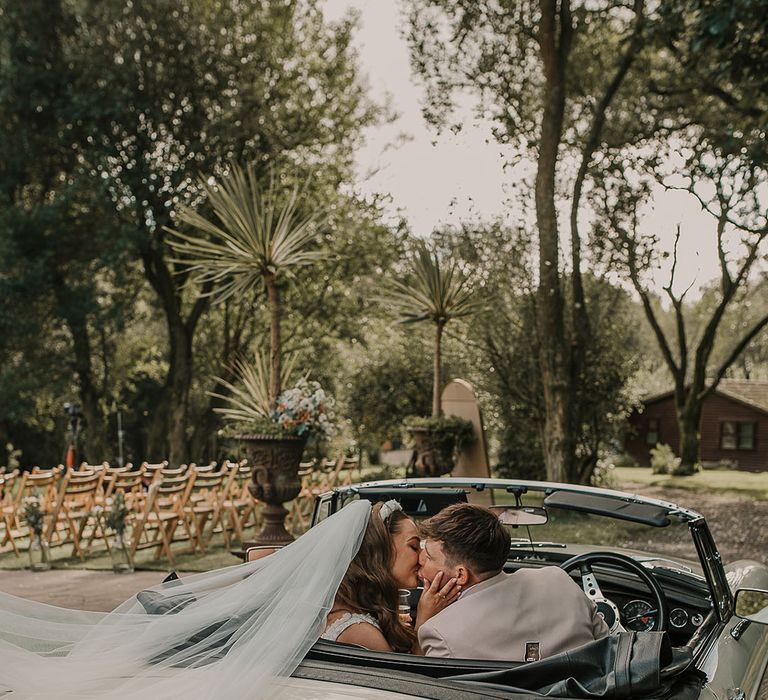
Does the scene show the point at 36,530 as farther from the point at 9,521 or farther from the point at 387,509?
the point at 387,509

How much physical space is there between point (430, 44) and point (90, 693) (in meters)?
17.6

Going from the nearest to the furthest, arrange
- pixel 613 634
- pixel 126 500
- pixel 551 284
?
1. pixel 613 634
2. pixel 126 500
3. pixel 551 284

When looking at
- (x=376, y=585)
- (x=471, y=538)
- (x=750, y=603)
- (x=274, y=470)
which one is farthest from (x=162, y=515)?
(x=471, y=538)

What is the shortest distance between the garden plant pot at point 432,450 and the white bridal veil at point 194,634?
34.3 ft

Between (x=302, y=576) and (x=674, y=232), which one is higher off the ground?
(x=674, y=232)

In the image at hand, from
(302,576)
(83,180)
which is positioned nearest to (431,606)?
(302,576)

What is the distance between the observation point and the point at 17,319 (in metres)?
21.3

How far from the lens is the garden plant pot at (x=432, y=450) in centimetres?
1363

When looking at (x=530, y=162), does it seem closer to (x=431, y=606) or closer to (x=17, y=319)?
(x=17, y=319)

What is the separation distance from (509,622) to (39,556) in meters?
10.7

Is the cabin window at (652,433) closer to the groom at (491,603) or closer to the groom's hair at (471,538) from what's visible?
the groom at (491,603)

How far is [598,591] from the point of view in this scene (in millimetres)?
3551

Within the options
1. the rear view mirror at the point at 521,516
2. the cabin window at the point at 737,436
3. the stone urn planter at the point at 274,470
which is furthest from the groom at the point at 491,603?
the cabin window at the point at 737,436

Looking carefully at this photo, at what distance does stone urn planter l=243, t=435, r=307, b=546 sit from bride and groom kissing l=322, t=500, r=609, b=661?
7.12 metres
